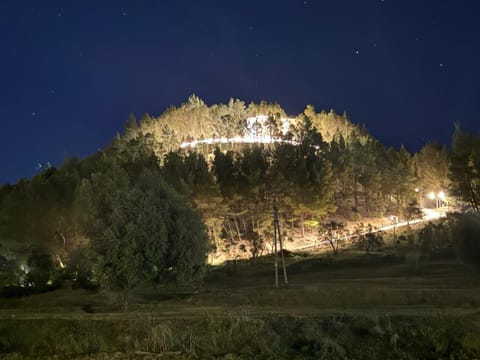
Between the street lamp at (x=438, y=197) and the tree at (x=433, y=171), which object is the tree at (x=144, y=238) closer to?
the tree at (x=433, y=171)

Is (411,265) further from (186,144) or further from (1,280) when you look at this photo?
(186,144)

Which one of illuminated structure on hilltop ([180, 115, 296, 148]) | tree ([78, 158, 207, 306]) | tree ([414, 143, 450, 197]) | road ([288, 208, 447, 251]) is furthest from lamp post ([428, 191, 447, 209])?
tree ([78, 158, 207, 306])

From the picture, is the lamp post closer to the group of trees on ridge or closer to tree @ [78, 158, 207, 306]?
the group of trees on ridge

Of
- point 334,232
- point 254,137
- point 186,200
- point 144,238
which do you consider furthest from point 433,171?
point 144,238

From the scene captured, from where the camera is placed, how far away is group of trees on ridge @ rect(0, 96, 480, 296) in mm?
27938

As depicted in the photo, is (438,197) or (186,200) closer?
(186,200)

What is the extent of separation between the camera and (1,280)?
49188mm

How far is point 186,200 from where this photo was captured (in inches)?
1350

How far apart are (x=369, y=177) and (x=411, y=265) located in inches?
1762

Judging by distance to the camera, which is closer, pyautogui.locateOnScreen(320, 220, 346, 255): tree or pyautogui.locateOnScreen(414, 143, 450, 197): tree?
pyautogui.locateOnScreen(320, 220, 346, 255): tree

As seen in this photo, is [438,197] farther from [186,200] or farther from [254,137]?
[186,200]

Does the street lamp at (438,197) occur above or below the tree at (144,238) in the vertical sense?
above

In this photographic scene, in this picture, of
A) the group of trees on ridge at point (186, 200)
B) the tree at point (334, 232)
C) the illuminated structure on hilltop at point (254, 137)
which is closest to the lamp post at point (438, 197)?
the group of trees on ridge at point (186, 200)

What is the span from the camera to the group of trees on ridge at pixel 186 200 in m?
27.9
